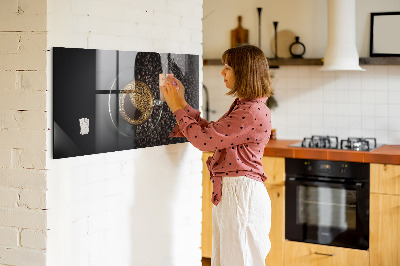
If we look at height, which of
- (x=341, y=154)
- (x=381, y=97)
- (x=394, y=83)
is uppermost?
(x=394, y=83)

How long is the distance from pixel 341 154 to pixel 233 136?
1.70m

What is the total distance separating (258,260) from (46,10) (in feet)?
4.79

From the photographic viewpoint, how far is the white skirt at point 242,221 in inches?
108

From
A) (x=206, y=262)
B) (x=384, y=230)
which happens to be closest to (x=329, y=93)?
(x=384, y=230)

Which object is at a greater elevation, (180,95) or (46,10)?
(46,10)

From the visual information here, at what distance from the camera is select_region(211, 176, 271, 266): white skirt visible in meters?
2.76

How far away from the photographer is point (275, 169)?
4398 mm

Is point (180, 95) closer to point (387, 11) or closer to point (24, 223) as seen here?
point (24, 223)

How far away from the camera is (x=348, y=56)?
4469mm

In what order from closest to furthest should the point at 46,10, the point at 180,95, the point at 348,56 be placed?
the point at 46,10, the point at 180,95, the point at 348,56

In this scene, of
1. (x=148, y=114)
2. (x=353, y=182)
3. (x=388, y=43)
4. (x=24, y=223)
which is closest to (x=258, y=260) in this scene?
(x=148, y=114)

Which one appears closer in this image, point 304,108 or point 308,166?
point 308,166

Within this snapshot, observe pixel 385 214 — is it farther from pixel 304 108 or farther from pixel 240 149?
pixel 240 149

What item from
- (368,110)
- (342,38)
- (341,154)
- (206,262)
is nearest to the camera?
(341,154)
